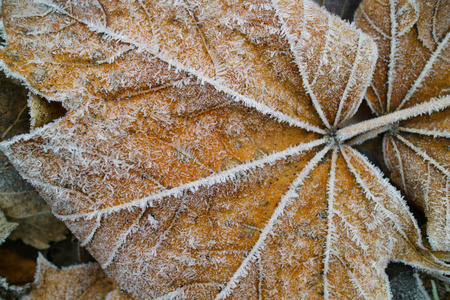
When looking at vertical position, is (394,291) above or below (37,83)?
above

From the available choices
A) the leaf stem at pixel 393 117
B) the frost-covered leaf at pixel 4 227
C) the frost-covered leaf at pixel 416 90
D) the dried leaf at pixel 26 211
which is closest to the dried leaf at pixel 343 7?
the frost-covered leaf at pixel 416 90

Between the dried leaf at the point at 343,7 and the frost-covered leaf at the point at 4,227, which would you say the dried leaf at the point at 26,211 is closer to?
the frost-covered leaf at the point at 4,227

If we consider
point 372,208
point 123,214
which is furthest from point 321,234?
point 123,214

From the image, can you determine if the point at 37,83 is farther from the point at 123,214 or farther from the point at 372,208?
the point at 372,208

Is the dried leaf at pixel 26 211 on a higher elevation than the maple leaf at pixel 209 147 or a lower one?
lower

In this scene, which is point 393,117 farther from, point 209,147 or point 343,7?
point 209,147

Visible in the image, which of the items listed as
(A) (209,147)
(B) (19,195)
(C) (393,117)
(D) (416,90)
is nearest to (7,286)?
(B) (19,195)
